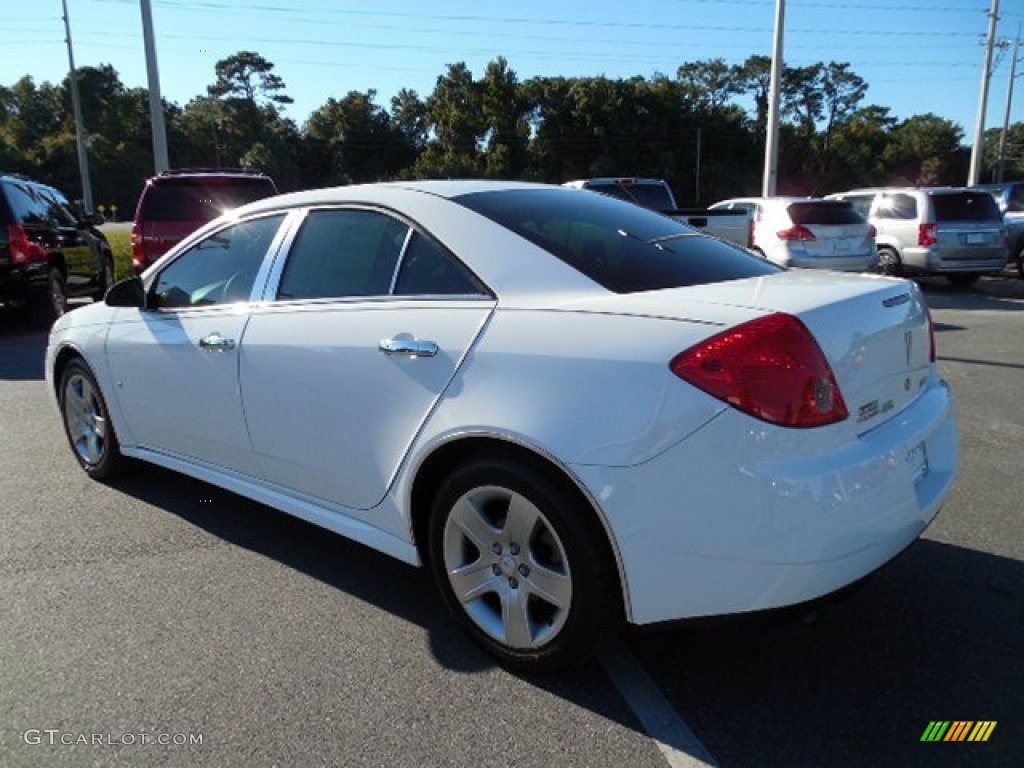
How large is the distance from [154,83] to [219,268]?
Result: 50.8 ft

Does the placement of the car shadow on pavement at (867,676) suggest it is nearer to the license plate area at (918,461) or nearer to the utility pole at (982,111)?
the license plate area at (918,461)

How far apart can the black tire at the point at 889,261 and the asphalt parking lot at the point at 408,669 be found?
10.7 m

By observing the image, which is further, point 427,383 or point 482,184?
point 482,184

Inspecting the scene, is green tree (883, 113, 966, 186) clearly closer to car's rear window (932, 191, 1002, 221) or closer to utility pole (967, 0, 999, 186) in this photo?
utility pole (967, 0, 999, 186)

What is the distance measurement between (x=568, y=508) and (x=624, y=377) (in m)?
0.43

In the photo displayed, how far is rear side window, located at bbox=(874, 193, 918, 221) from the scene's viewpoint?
13398mm

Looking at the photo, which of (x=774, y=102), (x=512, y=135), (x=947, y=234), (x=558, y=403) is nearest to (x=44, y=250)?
(x=558, y=403)

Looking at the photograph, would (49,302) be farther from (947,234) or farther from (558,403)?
(947,234)

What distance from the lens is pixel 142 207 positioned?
993 centimetres

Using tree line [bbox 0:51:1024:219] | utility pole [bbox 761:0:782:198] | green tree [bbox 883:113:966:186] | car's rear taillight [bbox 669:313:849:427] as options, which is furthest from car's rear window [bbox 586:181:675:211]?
green tree [bbox 883:113:966:186]

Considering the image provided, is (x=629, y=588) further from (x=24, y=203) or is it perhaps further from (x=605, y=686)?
(x=24, y=203)

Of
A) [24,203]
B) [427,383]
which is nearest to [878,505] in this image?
[427,383]

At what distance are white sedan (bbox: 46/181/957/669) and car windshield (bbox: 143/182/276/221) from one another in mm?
6828

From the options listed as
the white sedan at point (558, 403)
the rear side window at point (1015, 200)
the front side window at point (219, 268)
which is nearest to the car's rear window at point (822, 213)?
the rear side window at point (1015, 200)
